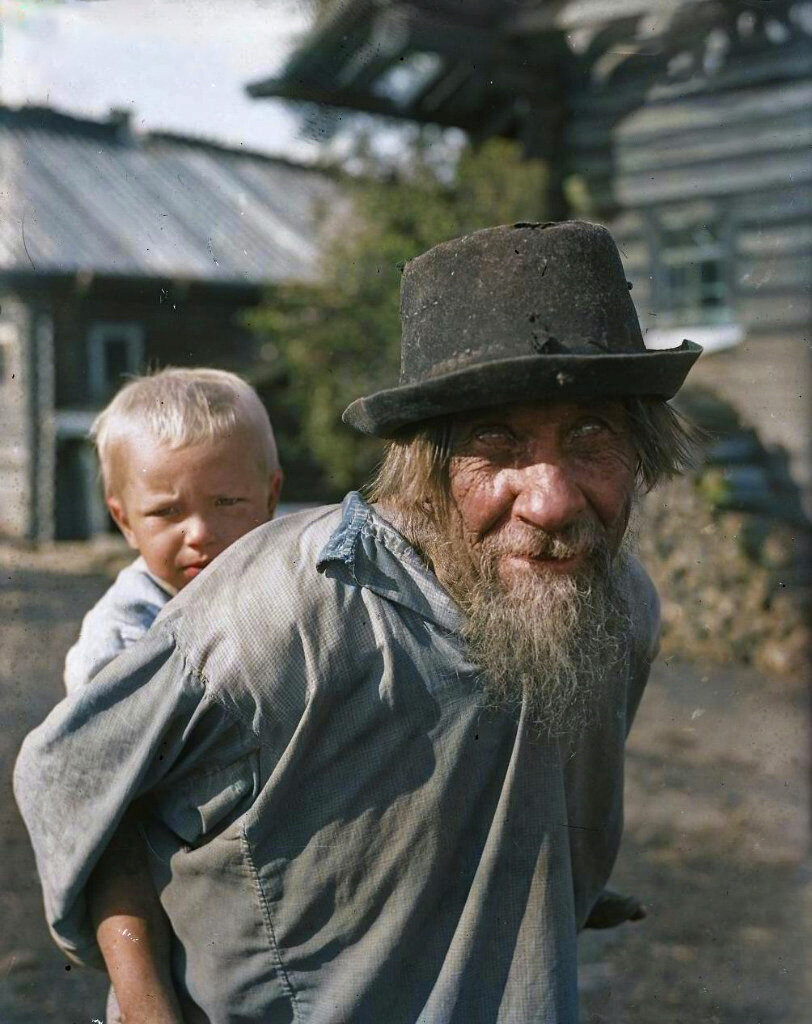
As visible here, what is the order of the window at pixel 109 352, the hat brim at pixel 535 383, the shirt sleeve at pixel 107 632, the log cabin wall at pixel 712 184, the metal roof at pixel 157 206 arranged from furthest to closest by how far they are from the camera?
the window at pixel 109 352
the metal roof at pixel 157 206
the log cabin wall at pixel 712 184
the shirt sleeve at pixel 107 632
the hat brim at pixel 535 383

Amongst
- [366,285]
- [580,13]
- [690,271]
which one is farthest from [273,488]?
[366,285]

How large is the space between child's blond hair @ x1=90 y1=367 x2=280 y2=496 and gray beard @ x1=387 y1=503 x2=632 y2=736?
0.61 meters

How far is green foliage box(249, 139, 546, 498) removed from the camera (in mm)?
9023

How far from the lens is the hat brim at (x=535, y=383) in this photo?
1.50m

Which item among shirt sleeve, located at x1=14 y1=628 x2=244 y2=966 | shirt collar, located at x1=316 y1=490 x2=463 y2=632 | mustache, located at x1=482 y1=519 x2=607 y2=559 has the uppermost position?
mustache, located at x1=482 y1=519 x2=607 y2=559

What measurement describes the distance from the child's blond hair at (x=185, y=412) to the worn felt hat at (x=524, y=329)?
57 cm

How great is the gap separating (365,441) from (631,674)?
8470mm

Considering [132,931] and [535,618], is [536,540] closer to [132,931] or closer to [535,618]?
[535,618]

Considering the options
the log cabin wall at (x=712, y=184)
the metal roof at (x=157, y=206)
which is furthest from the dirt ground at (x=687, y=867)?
the metal roof at (x=157, y=206)

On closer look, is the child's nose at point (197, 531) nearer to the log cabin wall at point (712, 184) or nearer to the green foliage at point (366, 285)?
the log cabin wall at point (712, 184)

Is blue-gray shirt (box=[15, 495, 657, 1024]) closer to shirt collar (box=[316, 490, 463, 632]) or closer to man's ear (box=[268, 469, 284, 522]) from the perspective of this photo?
shirt collar (box=[316, 490, 463, 632])

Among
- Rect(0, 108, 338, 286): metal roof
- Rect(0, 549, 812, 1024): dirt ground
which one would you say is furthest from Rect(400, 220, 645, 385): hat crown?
Rect(0, 108, 338, 286): metal roof

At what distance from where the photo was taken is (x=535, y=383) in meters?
1.51

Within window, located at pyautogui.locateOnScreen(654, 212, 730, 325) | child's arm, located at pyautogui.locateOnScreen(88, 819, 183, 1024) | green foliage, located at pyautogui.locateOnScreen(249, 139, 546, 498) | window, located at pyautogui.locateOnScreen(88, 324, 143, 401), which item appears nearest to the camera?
child's arm, located at pyautogui.locateOnScreen(88, 819, 183, 1024)
